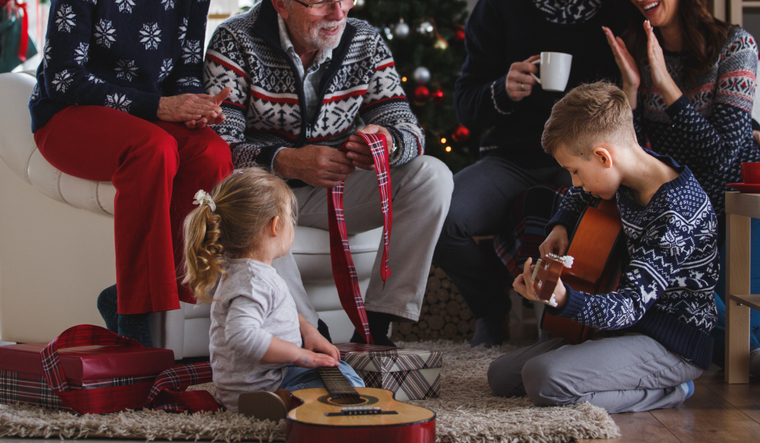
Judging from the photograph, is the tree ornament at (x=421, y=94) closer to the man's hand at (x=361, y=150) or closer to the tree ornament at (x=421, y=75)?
the tree ornament at (x=421, y=75)

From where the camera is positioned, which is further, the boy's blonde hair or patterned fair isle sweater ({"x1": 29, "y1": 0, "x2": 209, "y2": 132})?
patterned fair isle sweater ({"x1": 29, "y1": 0, "x2": 209, "y2": 132})

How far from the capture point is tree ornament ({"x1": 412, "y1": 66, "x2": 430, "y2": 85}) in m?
2.86

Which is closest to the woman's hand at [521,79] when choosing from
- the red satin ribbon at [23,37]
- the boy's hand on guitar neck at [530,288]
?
the boy's hand on guitar neck at [530,288]

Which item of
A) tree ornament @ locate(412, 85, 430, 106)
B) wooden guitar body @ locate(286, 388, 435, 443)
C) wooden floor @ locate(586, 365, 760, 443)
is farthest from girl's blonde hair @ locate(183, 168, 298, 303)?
tree ornament @ locate(412, 85, 430, 106)

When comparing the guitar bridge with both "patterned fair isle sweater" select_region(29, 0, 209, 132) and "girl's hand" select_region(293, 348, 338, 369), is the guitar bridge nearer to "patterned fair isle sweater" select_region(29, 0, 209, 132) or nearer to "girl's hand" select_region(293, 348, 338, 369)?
"girl's hand" select_region(293, 348, 338, 369)

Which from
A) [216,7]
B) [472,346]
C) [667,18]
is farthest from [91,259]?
[216,7]

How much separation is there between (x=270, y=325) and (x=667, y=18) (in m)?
1.39

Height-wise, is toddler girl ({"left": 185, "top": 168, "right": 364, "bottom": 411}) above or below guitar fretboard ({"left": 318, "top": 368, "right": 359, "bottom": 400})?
above

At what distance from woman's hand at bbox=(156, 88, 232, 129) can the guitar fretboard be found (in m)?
0.74

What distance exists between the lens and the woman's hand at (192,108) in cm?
162

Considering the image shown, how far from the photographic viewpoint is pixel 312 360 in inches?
Answer: 47.4

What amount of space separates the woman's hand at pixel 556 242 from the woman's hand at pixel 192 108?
0.86m

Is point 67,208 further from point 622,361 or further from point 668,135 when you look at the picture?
point 668,135

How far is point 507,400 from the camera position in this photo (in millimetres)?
1407
